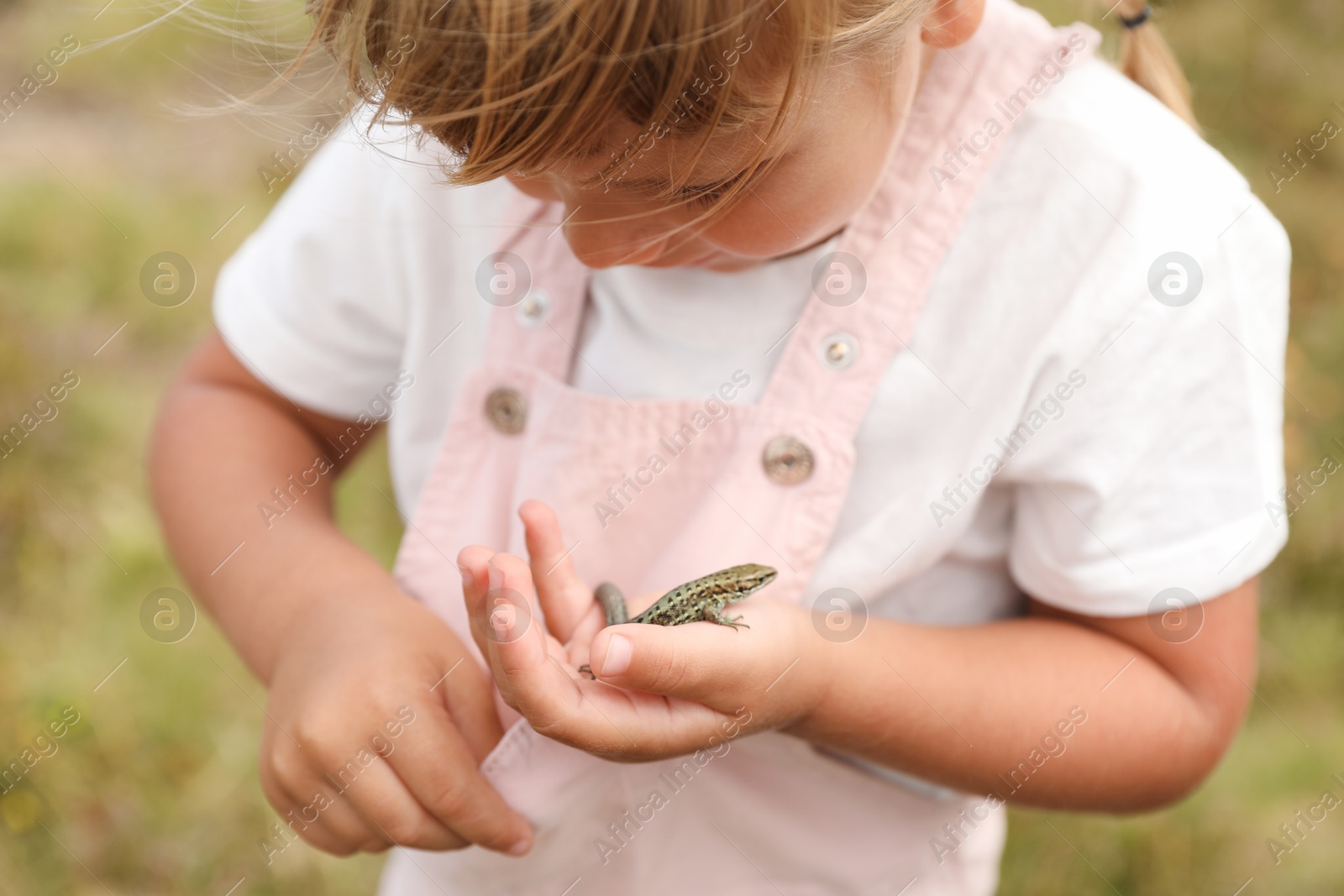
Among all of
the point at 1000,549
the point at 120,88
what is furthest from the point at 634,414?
the point at 120,88

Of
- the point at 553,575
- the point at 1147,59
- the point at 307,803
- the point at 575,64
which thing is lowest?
the point at 307,803

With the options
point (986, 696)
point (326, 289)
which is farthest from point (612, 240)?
point (986, 696)

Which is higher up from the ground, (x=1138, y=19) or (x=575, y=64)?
(x=1138, y=19)

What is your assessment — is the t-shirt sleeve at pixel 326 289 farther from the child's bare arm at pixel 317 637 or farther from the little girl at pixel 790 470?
the child's bare arm at pixel 317 637

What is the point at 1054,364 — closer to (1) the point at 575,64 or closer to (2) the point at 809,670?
(2) the point at 809,670

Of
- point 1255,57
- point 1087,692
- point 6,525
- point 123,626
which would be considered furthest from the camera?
point 1255,57

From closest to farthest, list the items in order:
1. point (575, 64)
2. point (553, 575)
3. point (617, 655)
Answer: point (575, 64) < point (617, 655) < point (553, 575)

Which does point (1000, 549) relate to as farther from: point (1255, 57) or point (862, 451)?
point (1255, 57)
